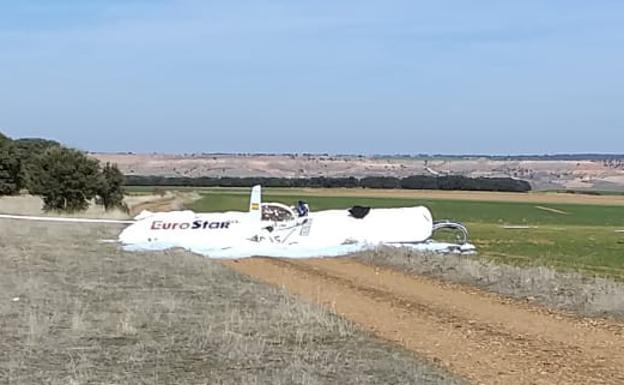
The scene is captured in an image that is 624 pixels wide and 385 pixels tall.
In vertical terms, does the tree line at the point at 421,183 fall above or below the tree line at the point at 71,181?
below

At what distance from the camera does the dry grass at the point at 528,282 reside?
15.9 m

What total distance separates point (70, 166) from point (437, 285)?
4284 cm

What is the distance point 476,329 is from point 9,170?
79.2 meters

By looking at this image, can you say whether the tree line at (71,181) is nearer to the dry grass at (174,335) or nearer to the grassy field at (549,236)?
the grassy field at (549,236)

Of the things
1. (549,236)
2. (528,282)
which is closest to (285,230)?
(528,282)

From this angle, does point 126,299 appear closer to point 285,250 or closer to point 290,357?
point 290,357

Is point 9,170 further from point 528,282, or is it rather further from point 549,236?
point 528,282

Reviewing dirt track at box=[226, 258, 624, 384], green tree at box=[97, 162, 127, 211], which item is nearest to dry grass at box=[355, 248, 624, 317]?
dirt track at box=[226, 258, 624, 384]

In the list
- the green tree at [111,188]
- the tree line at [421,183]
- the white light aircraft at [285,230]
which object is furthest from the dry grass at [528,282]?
the tree line at [421,183]

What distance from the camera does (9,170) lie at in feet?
291

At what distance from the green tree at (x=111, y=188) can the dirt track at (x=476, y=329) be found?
4287 centimetres

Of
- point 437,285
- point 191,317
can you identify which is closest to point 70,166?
point 437,285

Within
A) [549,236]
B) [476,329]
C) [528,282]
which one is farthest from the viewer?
[549,236]

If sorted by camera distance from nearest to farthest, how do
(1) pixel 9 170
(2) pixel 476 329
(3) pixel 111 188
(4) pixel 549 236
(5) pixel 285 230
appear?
(2) pixel 476 329
(5) pixel 285 230
(4) pixel 549 236
(3) pixel 111 188
(1) pixel 9 170
